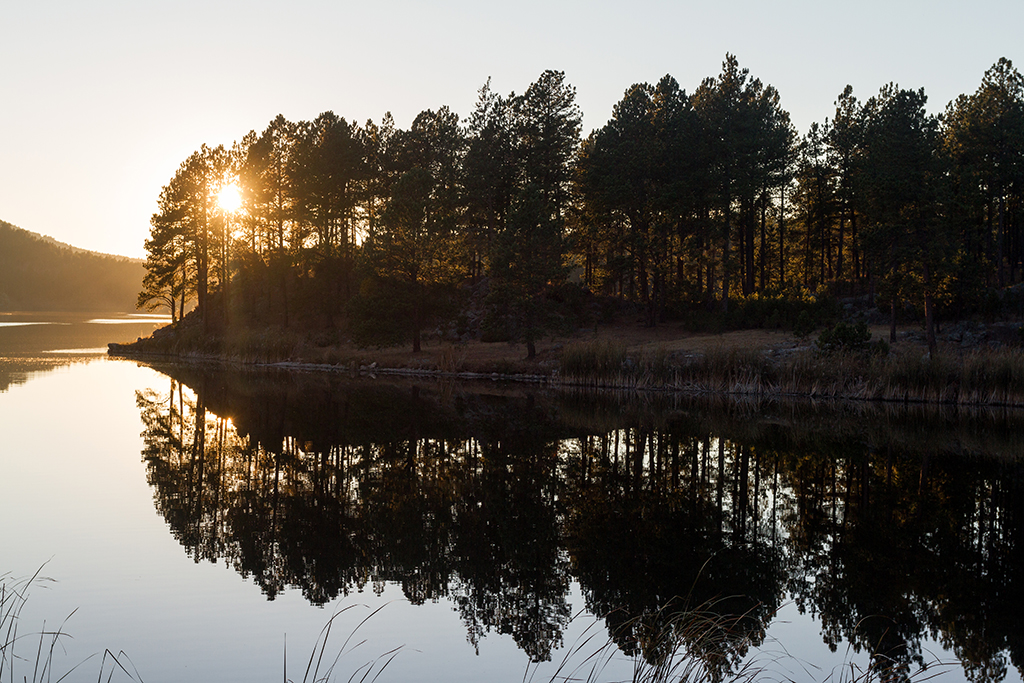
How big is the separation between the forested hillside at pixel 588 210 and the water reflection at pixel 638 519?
17737 mm

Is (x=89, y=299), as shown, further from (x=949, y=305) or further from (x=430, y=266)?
(x=949, y=305)

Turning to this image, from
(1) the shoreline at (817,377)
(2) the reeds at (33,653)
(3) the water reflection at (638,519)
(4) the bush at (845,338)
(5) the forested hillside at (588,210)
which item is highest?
(5) the forested hillside at (588,210)

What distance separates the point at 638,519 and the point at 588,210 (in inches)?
1609

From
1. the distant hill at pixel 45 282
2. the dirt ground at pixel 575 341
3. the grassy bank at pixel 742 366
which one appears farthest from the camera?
the distant hill at pixel 45 282

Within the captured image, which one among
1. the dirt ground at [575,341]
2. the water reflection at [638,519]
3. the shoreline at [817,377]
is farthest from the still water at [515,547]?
the dirt ground at [575,341]

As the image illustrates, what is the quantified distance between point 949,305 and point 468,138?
113ft

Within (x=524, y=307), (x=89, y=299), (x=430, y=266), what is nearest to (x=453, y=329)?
(x=430, y=266)

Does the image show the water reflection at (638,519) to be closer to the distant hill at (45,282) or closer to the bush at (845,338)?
the bush at (845,338)

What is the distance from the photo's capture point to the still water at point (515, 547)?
23.5ft

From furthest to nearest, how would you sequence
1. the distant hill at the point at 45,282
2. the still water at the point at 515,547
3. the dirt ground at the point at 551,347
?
the distant hill at the point at 45,282
the dirt ground at the point at 551,347
the still water at the point at 515,547

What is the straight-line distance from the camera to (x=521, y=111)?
52031 mm

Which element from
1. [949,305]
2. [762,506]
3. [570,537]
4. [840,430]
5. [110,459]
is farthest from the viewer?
[949,305]

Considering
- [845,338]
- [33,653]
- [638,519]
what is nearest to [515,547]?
[638,519]

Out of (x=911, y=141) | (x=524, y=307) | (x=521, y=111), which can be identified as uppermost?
(x=521, y=111)
